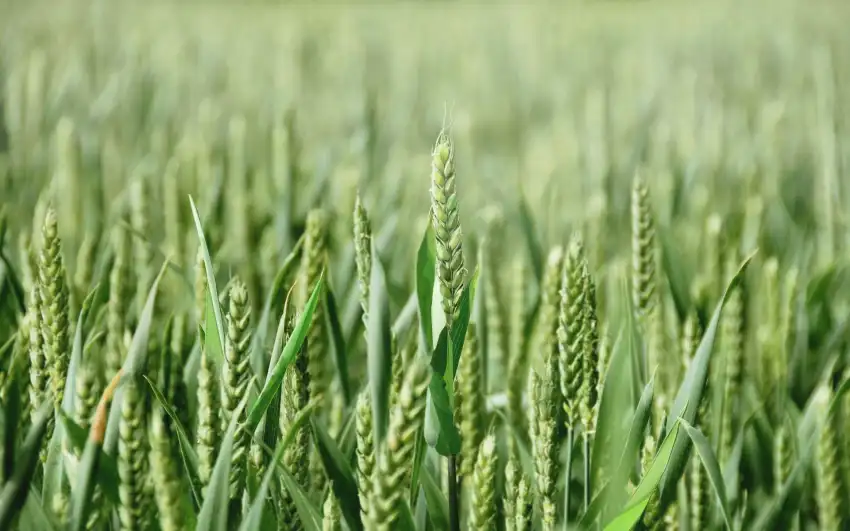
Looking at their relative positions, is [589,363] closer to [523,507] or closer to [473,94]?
[523,507]

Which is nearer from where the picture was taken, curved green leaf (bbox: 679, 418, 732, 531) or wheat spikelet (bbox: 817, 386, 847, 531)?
curved green leaf (bbox: 679, 418, 732, 531)

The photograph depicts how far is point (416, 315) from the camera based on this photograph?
0.70 m

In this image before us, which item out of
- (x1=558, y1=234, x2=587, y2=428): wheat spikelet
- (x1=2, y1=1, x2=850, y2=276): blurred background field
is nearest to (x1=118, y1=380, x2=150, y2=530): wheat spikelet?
(x1=558, y1=234, x2=587, y2=428): wheat spikelet

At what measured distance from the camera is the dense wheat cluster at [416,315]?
452 mm

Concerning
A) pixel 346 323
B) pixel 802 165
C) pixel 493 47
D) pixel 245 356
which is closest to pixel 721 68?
pixel 493 47

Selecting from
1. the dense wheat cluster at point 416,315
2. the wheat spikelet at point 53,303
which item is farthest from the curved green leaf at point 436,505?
the wheat spikelet at point 53,303

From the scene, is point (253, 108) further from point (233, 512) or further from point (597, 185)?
point (233, 512)

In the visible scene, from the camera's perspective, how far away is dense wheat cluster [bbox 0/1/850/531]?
452 mm

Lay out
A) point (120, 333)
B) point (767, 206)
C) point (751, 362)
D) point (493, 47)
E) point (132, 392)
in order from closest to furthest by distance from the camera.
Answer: point (132, 392) → point (120, 333) → point (751, 362) → point (767, 206) → point (493, 47)

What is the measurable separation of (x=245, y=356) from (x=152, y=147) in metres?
1.41

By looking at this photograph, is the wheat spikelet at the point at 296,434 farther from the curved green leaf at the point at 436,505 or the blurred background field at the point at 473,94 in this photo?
the blurred background field at the point at 473,94

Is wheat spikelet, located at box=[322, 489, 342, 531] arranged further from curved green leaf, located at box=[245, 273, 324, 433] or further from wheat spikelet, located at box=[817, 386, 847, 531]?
wheat spikelet, located at box=[817, 386, 847, 531]

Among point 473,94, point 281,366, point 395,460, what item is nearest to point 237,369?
point 281,366

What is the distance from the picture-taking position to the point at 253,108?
7.68 ft
